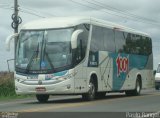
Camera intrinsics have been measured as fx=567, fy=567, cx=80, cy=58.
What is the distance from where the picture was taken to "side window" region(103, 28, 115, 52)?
26.6 m

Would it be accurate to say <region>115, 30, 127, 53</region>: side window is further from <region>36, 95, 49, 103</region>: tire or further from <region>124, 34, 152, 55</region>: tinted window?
<region>36, 95, 49, 103</region>: tire

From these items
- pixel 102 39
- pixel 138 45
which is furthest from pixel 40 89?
pixel 138 45

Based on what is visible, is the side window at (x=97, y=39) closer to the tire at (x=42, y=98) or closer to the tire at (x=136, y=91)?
the tire at (x=42, y=98)

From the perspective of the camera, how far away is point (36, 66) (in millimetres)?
23125

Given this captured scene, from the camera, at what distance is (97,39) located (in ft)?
83.6

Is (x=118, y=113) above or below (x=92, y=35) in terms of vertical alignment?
below

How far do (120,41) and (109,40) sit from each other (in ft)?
5.58

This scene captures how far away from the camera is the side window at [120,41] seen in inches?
1110

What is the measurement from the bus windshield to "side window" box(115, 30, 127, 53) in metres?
5.35

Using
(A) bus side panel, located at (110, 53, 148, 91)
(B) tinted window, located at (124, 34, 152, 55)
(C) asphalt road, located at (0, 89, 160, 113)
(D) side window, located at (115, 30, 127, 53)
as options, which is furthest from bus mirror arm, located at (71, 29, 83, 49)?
(B) tinted window, located at (124, 34, 152, 55)

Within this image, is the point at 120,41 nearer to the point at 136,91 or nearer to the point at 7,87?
the point at 136,91

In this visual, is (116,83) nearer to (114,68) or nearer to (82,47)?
(114,68)

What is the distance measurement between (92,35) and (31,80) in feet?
12.1

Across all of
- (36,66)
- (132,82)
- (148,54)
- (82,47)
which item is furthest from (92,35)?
(148,54)
